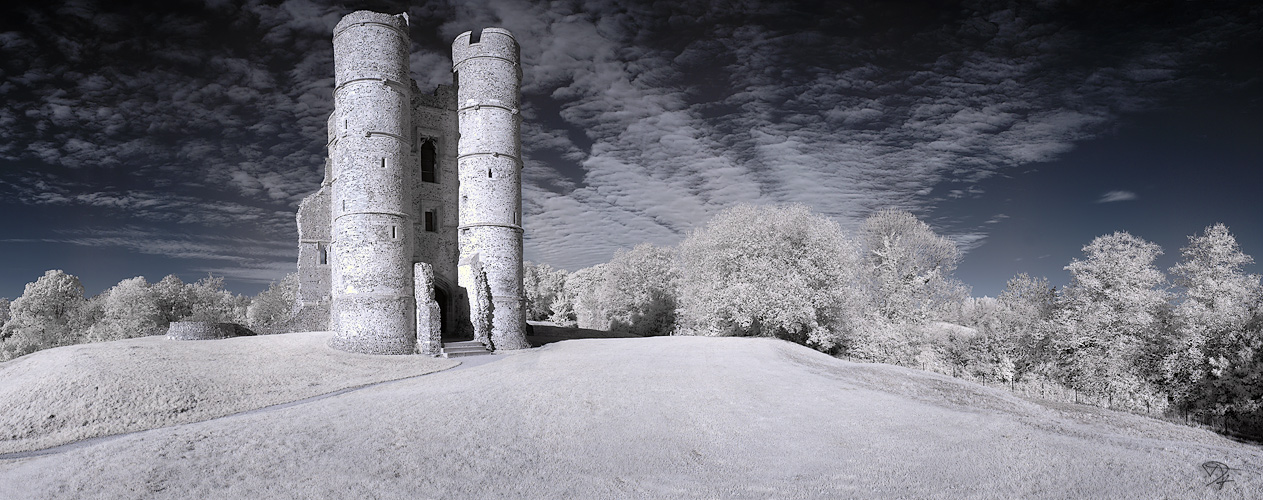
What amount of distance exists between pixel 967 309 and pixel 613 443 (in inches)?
1223

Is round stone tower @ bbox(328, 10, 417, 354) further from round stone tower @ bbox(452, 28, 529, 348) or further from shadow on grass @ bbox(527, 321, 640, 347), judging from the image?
shadow on grass @ bbox(527, 321, 640, 347)

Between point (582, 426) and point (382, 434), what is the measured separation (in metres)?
2.86

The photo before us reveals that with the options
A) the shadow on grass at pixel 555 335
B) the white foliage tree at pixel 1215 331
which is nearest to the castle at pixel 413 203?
the shadow on grass at pixel 555 335

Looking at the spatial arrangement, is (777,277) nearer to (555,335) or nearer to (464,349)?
(555,335)

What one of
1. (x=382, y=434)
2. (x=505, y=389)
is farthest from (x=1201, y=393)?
(x=382, y=434)

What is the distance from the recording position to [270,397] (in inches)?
498

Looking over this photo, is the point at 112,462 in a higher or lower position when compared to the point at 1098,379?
higher

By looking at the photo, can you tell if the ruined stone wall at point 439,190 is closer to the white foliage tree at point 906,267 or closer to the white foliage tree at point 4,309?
the white foliage tree at point 906,267

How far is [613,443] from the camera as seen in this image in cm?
810

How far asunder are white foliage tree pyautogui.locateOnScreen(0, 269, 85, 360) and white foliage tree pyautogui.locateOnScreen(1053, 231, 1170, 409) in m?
48.2

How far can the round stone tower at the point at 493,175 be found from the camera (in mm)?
23672

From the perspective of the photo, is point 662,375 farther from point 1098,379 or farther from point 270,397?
point 1098,379

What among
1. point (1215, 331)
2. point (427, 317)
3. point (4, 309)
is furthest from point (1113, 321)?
point (4, 309)
